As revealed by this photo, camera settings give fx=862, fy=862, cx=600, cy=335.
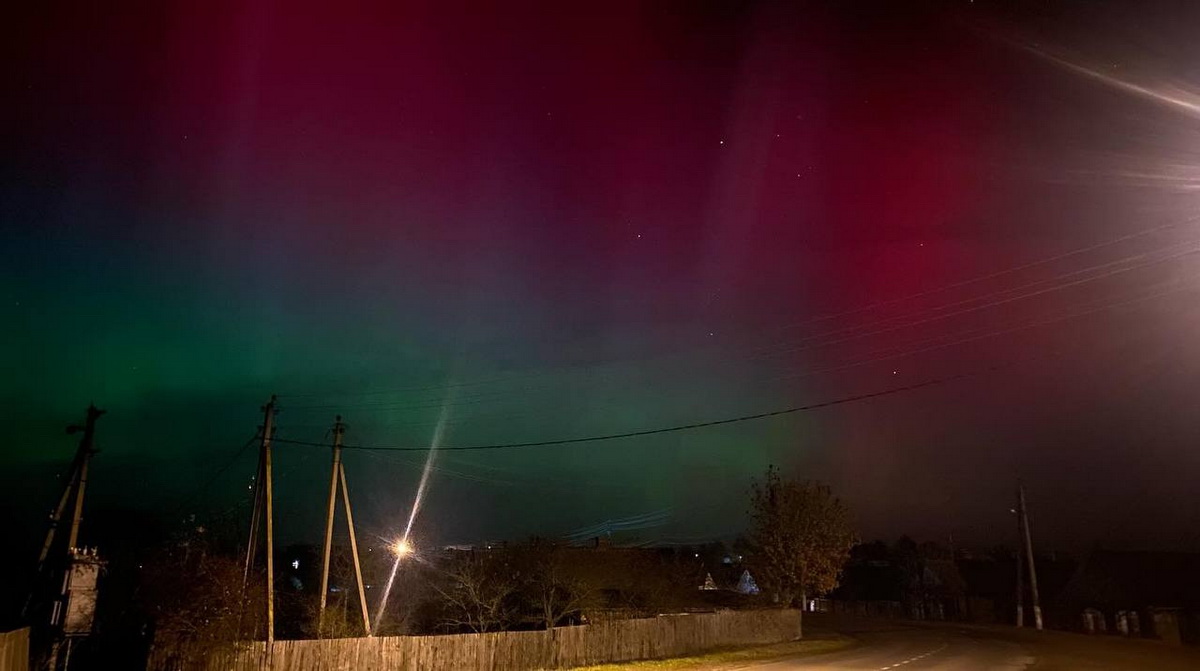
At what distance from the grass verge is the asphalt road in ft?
3.52

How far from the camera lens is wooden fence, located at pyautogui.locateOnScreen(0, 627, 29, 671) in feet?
50.6

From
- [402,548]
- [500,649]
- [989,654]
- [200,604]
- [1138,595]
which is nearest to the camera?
[200,604]

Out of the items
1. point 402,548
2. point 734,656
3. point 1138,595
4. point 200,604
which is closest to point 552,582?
point 734,656

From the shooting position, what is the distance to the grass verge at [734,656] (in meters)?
26.4

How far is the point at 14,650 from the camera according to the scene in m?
16.1

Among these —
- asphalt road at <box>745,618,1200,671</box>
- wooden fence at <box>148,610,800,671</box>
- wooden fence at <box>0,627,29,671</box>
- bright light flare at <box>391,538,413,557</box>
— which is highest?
bright light flare at <box>391,538,413,557</box>

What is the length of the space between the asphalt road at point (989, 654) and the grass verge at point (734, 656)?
1.07 metres

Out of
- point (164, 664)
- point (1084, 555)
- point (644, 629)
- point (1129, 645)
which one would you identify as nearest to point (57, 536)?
point (164, 664)

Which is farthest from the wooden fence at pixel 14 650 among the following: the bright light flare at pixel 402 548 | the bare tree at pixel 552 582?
the bright light flare at pixel 402 548

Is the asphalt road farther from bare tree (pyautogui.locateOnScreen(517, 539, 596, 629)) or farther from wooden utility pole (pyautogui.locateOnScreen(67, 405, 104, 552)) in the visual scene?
wooden utility pole (pyautogui.locateOnScreen(67, 405, 104, 552))

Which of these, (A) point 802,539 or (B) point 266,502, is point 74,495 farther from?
(A) point 802,539

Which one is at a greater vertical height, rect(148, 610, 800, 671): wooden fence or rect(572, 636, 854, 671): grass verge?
rect(148, 610, 800, 671): wooden fence

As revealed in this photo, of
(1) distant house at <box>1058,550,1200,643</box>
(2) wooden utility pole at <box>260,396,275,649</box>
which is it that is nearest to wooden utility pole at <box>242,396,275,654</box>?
(2) wooden utility pole at <box>260,396,275,649</box>

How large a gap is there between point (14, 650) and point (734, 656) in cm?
2211
